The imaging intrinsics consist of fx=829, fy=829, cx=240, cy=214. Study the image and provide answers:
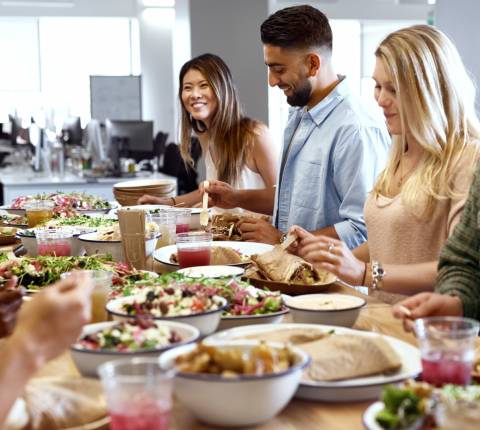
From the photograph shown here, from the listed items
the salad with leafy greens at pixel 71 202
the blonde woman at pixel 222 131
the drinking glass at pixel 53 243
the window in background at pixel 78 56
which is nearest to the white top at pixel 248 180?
the blonde woman at pixel 222 131

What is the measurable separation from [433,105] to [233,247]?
2.76 feet

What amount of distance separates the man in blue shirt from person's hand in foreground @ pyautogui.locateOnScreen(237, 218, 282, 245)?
201mm

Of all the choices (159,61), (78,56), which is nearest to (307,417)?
(159,61)

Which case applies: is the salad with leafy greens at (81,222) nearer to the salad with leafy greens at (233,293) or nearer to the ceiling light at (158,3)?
the salad with leafy greens at (233,293)

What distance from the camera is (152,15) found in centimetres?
1307

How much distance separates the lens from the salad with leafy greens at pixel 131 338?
1444 mm

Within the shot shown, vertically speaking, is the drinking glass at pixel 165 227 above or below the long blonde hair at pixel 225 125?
below

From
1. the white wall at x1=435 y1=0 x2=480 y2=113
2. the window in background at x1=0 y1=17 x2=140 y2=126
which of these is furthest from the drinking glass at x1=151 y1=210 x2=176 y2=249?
the window in background at x1=0 y1=17 x2=140 y2=126

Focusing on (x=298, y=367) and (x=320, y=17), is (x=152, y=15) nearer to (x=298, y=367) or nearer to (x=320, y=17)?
(x=320, y=17)

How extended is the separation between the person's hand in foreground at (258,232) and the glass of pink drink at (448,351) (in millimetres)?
1636

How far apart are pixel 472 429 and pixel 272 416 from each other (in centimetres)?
33

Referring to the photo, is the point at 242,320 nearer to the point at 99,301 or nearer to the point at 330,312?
the point at 330,312

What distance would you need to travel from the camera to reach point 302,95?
340 cm

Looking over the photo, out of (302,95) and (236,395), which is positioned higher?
(302,95)
